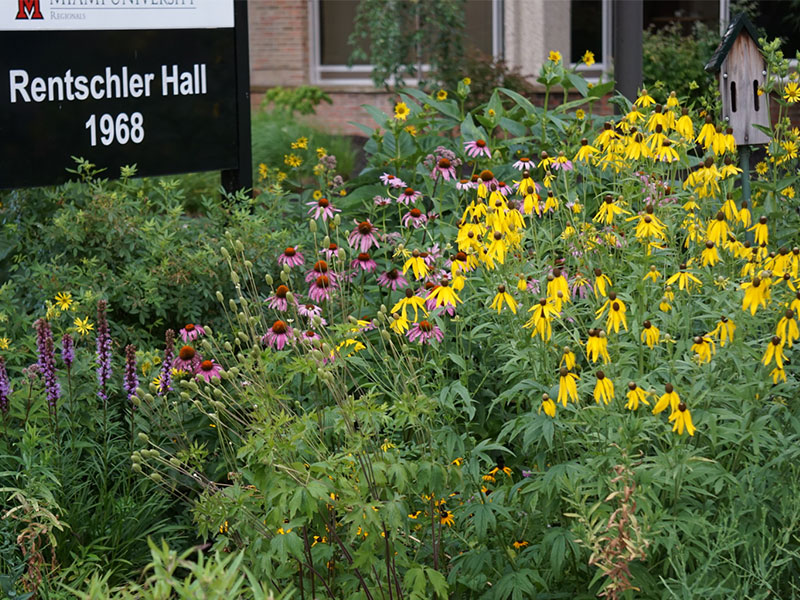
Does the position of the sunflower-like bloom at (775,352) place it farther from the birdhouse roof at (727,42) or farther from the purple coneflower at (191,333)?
the birdhouse roof at (727,42)

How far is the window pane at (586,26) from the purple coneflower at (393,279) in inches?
428

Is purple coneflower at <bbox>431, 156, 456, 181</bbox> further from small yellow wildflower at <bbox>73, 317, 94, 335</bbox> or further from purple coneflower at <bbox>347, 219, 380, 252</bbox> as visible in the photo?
small yellow wildflower at <bbox>73, 317, 94, 335</bbox>

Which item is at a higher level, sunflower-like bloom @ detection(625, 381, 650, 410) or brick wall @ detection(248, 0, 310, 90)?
brick wall @ detection(248, 0, 310, 90)

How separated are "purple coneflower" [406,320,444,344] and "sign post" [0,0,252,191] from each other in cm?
227

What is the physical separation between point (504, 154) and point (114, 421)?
2419 millimetres

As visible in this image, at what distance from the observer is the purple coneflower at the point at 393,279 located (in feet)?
13.1

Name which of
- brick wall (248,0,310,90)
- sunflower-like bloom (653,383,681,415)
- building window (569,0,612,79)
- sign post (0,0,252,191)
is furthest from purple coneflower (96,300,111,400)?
brick wall (248,0,310,90)

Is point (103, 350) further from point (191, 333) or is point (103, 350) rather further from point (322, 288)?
point (322, 288)

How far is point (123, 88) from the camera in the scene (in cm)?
507

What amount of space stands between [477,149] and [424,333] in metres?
1.89

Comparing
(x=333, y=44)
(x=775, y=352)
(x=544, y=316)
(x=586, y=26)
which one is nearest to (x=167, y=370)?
(x=544, y=316)

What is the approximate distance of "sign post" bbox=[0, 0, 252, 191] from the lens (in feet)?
15.6

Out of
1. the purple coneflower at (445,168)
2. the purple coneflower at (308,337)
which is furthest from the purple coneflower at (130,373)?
the purple coneflower at (445,168)

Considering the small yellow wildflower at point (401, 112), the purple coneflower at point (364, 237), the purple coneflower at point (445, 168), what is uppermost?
the small yellow wildflower at point (401, 112)
